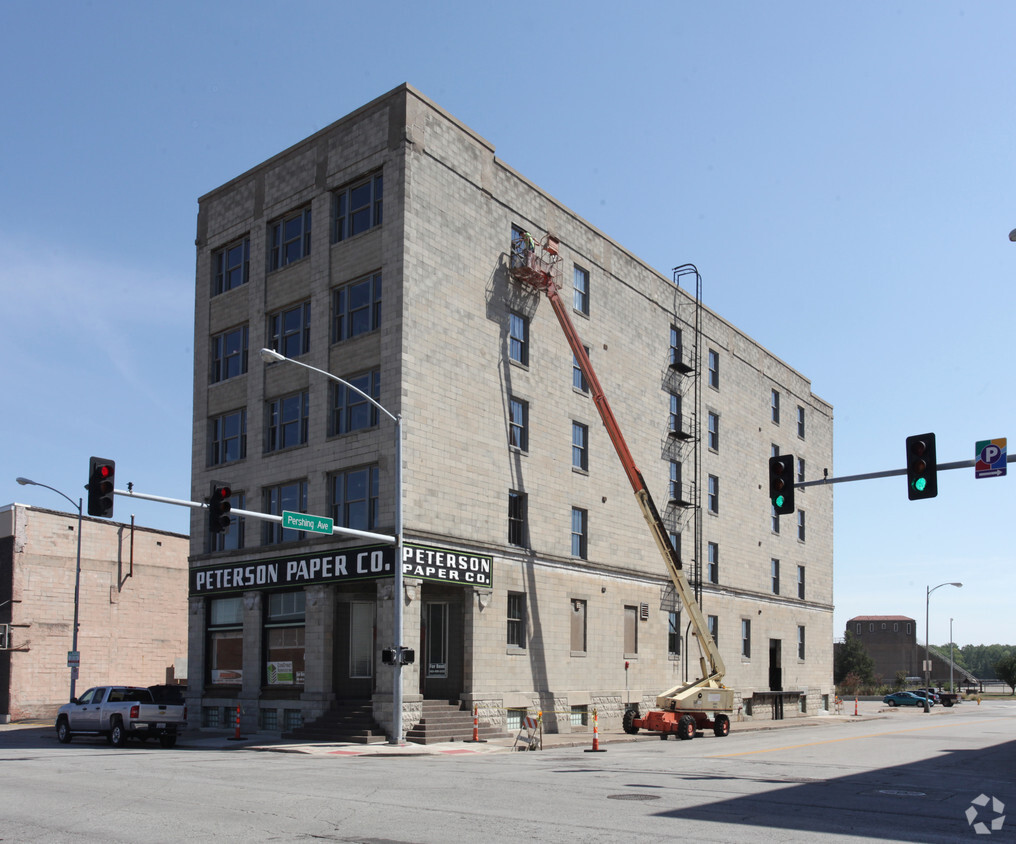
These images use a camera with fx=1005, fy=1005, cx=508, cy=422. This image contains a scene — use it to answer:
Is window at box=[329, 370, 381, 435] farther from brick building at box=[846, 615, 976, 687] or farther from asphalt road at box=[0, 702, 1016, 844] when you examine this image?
brick building at box=[846, 615, 976, 687]

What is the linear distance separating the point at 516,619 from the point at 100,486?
18364 millimetres

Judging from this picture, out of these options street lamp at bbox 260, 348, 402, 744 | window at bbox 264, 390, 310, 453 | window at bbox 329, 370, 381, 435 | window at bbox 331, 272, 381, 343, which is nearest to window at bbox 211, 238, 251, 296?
window at bbox 331, 272, 381, 343

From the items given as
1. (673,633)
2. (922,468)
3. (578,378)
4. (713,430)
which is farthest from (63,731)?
(713,430)

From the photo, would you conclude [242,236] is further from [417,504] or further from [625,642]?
[625,642]

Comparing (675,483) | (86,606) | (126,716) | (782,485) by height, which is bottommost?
(126,716)

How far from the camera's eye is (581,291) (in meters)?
42.4

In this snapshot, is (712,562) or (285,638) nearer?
(285,638)

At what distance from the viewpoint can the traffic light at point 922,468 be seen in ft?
65.3

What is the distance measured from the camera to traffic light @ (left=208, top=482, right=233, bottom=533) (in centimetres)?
2308

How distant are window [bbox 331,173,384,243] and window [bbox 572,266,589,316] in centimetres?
1026

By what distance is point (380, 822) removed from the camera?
44.1ft

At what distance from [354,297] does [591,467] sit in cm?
1239

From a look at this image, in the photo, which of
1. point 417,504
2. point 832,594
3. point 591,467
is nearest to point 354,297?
point 417,504

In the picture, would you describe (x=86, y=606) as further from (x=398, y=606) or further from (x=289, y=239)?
(x=398, y=606)
